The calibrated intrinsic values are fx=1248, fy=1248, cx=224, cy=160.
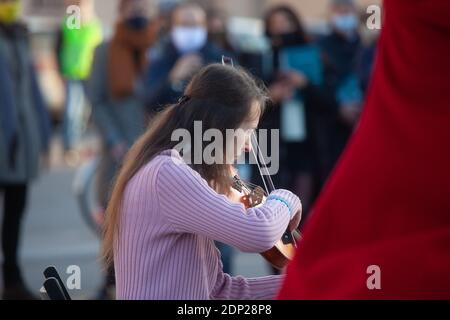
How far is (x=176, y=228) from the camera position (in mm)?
3303

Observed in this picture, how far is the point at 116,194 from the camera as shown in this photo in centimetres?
342

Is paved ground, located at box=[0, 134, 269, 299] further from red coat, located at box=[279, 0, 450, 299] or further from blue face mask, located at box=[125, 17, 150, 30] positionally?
red coat, located at box=[279, 0, 450, 299]

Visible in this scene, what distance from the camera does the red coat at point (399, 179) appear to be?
2242 mm

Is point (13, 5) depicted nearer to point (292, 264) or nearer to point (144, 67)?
point (144, 67)

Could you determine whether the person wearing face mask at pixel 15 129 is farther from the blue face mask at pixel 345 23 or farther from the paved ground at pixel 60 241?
the blue face mask at pixel 345 23

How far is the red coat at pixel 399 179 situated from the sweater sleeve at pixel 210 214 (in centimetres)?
94

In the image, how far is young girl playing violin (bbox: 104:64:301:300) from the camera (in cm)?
329

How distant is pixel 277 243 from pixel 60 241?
6252mm

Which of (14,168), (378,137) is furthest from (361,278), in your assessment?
(14,168)

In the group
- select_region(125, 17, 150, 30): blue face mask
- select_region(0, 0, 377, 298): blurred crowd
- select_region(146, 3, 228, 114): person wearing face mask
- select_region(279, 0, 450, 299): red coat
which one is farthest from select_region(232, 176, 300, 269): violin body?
select_region(125, 17, 150, 30): blue face mask

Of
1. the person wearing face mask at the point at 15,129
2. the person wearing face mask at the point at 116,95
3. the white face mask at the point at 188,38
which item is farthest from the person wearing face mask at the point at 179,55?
the person wearing face mask at the point at 15,129

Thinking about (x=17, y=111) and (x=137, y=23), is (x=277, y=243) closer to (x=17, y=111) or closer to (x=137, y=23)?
(x=17, y=111)

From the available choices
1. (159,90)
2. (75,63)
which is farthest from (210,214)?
(75,63)

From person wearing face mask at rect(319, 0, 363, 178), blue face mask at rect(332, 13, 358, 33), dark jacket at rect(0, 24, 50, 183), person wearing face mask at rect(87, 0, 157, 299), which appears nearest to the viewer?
dark jacket at rect(0, 24, 50, 183)
